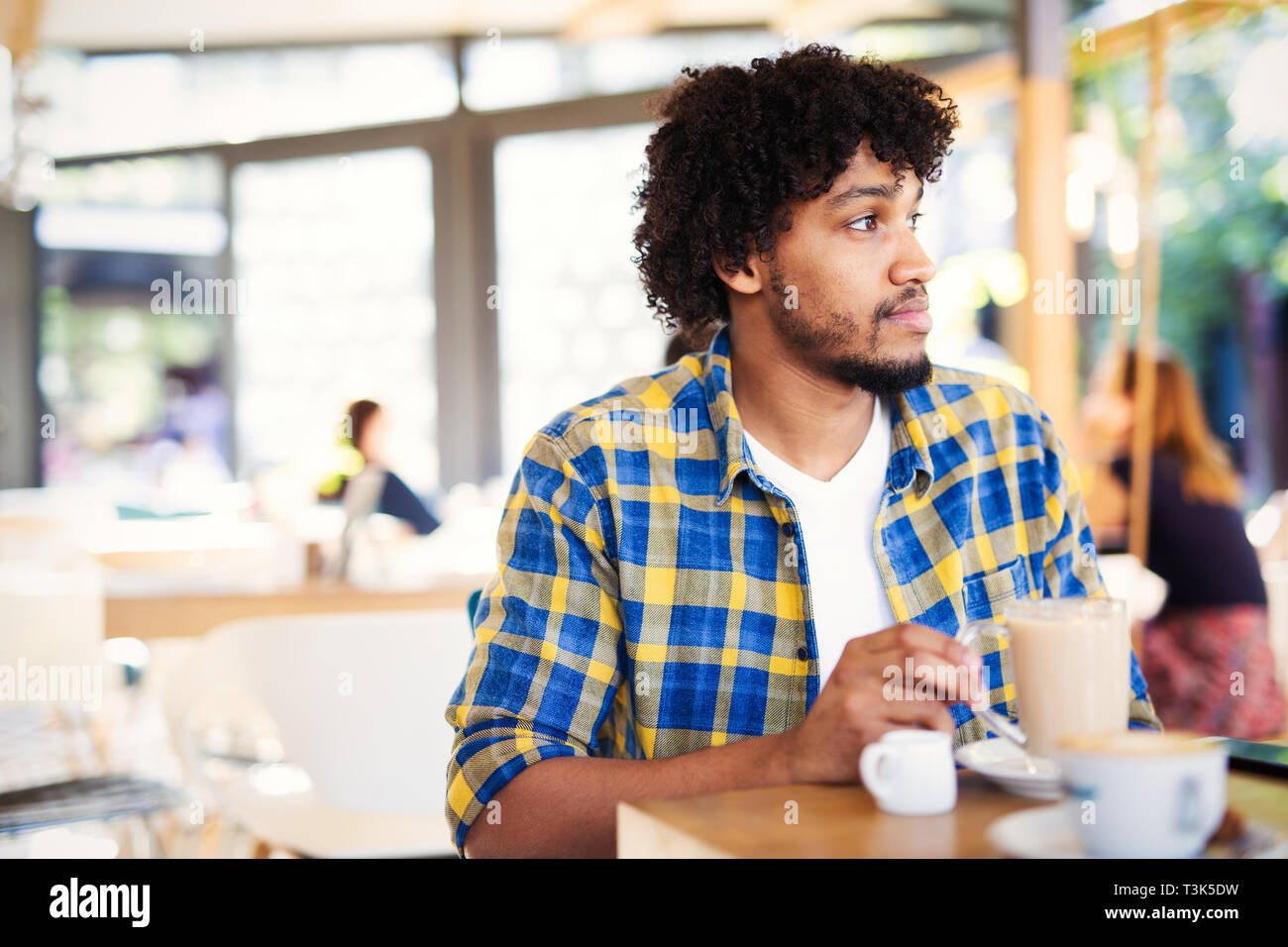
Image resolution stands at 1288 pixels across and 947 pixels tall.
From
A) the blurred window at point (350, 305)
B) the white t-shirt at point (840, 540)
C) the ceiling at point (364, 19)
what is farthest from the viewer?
the blurred window at point (350, 305)

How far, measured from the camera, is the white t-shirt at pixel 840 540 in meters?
1.31

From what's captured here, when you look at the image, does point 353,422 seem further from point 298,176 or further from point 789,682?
point 789,682

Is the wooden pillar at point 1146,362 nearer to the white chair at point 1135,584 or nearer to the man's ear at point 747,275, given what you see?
the white chair at point 1135,584

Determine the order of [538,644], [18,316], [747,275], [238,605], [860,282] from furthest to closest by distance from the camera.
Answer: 1. [18,316]
2. [238,605]
3. [747,275]
4. [860,282]
5. [538,644]

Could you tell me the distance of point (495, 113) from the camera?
652cm

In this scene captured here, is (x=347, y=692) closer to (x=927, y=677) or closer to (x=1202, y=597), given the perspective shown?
(x=927, y=677)

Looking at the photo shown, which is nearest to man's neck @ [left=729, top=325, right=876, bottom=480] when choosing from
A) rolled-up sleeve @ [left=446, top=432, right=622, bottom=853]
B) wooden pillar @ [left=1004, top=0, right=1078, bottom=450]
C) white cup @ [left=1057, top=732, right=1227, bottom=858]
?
rolled-up sleeve @ [left=446, top=432, right=622, bottom=853]

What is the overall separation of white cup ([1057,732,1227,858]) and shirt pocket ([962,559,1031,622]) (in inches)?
24.0

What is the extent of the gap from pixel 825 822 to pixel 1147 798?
Answer: 21 centimetres

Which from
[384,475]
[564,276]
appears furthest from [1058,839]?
[564,276]

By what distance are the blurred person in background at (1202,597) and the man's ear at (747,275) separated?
6.58 feet

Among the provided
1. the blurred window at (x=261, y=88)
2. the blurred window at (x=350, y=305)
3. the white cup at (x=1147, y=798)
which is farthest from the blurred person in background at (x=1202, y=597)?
the blurred window at (x=261, y=88)

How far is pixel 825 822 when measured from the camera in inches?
33.2

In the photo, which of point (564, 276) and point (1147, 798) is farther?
point (564, 276)
